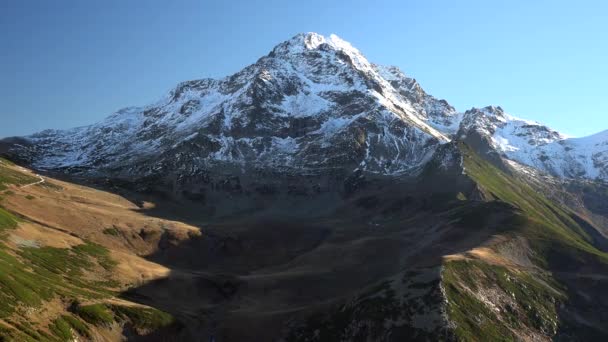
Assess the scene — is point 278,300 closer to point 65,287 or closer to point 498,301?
point 65,287

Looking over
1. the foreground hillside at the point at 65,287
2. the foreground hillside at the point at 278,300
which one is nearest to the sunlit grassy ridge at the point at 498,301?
the foreground hillside at the point at 278,300

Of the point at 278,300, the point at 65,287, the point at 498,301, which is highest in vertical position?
the point at 65,287

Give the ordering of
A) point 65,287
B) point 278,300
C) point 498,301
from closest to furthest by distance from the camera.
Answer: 1. point 65,287
2. point 498,301
3. point 278,300

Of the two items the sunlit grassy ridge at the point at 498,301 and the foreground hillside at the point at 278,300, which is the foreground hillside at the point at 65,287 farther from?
the sunlit grassy ridge at the point at 498,301

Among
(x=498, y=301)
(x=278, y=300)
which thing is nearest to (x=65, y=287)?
(x=278, y=300)

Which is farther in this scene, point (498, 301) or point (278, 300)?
point (278, 300)

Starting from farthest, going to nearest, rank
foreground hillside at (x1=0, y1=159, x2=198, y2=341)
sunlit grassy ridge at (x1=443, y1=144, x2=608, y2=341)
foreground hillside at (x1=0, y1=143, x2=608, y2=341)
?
1. sunlit grassy ridge at (x1=443, y1=144, x2=608, y2=341)
2. foreground hillside at (x1=0, y1=143, x2=608, y2=341)
3. foreground hillside at (x1=0, y1=159, x2=198, y2=341)

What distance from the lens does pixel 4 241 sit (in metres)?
154

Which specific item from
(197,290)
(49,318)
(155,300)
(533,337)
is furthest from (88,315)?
(533,337)

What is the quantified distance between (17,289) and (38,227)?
69.0 metres

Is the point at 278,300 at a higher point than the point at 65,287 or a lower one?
lower

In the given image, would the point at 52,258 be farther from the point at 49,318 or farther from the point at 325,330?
the point at 325,330

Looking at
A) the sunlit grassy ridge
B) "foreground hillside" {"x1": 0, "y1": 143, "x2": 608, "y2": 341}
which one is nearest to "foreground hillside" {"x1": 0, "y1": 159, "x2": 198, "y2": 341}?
"foreground hillside" {"x1": 0, "y1": 143, "x2": 608, "y2": 341}

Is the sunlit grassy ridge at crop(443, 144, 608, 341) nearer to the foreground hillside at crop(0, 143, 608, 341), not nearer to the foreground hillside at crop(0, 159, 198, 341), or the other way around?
the foreground hillside at crop(0, 143, 608, 341)
